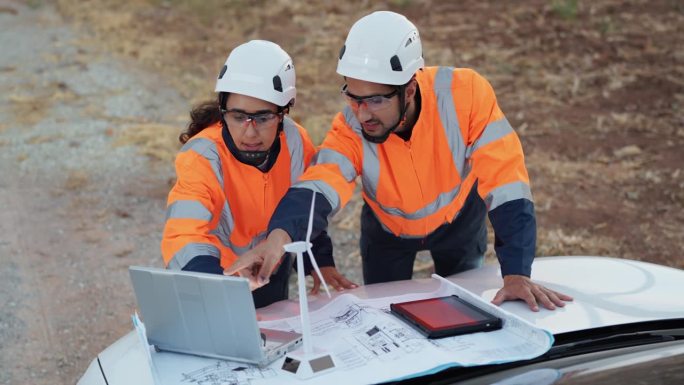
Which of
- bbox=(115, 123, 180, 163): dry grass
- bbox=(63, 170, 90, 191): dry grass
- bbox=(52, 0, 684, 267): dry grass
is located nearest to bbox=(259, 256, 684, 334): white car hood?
bbox=(52, 0, 684, 267): dry grass

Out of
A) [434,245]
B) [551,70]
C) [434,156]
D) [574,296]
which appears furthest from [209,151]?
[551,70]

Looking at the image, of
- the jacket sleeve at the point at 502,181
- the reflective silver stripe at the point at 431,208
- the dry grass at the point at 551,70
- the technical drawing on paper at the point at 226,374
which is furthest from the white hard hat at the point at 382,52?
the dry grass at the point at 551,70

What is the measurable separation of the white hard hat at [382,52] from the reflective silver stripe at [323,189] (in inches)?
15.4

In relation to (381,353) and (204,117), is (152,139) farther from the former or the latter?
(381,353)

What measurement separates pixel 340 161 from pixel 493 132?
55 centimetres

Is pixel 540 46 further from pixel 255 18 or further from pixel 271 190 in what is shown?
pixel 271 190

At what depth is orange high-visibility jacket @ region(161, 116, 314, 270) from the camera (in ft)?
9.52

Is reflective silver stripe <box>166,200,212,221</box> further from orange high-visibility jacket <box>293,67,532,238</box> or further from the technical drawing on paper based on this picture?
the technical drawing on paper

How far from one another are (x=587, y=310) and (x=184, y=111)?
635 centimetres

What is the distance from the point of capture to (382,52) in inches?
121

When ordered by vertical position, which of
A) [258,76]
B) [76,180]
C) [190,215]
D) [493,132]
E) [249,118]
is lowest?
[76,180]

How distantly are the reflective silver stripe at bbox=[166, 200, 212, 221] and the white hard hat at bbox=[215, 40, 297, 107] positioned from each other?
446 mm

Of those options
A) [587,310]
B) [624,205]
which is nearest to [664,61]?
[624,205]

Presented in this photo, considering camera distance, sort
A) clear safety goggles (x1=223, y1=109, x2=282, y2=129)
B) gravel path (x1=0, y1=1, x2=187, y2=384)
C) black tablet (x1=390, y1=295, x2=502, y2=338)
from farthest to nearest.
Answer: gravel path (x1=0, y1=1, x2=187, y2=384) → clear safety goggles (x1=223, y1=109, x2=282, y2=129) → black tablet (x1=390, y1=295, x2=502, y2=338)
